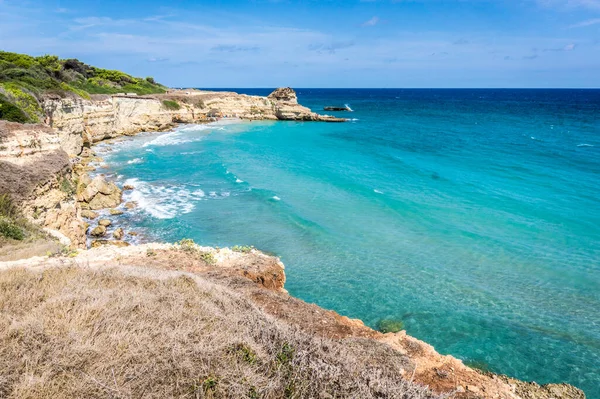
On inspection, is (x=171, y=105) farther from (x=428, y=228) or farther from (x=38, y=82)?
(x=428, y=228)

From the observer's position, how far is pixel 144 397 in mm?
4676

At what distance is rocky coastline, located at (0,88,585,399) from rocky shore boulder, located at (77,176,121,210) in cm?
6

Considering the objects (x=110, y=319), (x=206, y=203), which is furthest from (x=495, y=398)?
(x=206, y=203)

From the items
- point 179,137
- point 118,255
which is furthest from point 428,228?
point 179,137

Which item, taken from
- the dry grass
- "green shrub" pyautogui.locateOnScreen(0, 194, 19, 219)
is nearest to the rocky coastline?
"green shrub" pyautogui.locateOnScreen(0, 194, 19, 219)

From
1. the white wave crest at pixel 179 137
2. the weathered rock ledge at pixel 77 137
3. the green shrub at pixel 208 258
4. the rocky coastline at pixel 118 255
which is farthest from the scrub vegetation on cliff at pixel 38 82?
the green shrub at pixel 208 258

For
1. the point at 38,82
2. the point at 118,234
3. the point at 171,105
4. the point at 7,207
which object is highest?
the point at 38,82

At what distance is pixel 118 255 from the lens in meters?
12.6

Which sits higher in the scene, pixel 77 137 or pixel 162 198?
pixel 77 137

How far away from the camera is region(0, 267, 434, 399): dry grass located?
190 inches

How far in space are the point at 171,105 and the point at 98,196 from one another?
4489 centimetres

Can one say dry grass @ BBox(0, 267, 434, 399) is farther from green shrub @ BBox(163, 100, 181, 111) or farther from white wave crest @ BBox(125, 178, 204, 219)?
green shrub @ BBox(163, 100, 181, 111)

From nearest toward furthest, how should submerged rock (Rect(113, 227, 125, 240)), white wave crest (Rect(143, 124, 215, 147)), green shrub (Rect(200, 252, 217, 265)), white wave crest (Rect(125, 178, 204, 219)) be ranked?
green shrub (Rect(200, 252, 217, 265)) < submerged rock (Rect(113, 227, 125, 240)) < white wave crest (Rect(125, 178, 204, 219)) < white wave crest (Rect(143, 124, 215, 147))

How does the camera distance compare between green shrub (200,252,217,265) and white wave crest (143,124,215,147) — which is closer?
green shrub (200,252,217,265)
